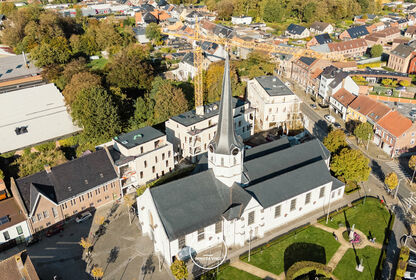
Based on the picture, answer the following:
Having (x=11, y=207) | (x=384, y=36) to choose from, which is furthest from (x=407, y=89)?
(x=11, y=207)

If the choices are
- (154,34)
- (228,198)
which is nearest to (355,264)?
(228,198)

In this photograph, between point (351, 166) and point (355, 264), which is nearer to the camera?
point (355, 264)

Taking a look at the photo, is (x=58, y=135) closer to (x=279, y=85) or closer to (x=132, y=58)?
(x=132, y=58)

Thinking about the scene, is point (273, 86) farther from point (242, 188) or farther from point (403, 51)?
point (403, 51)

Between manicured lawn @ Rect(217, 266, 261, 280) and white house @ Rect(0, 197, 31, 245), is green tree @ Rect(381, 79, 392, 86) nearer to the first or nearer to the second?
manicured lawn @ Rect(217, 266, 261, 280)

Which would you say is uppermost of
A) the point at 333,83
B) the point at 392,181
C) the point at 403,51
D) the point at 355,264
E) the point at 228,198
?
the point at 403,51

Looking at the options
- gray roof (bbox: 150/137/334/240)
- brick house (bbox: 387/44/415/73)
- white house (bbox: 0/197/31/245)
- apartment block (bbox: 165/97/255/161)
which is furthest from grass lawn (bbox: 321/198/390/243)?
brick house (bbox: 387/44/415/73)

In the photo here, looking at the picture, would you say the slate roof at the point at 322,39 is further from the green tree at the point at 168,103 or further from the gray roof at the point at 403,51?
the green tree at the point at 168,103

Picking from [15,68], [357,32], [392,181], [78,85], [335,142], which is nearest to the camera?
[392,181]
